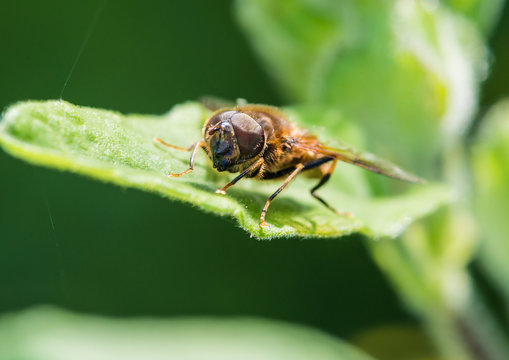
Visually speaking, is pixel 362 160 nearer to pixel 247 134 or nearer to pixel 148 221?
pixel 247 134

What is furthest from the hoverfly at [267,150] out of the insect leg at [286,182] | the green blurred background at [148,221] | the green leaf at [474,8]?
the green blurred background at [148,221]

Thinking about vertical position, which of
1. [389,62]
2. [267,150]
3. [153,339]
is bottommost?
[153,339]

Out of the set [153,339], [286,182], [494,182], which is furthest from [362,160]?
[153,339]

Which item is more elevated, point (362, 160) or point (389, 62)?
point (389, 62)

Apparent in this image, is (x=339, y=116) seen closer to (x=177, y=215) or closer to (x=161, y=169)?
(x=161, y=169)

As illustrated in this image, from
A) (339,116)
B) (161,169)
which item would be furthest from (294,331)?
(161,169)

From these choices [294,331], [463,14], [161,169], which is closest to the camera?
[161,169]
